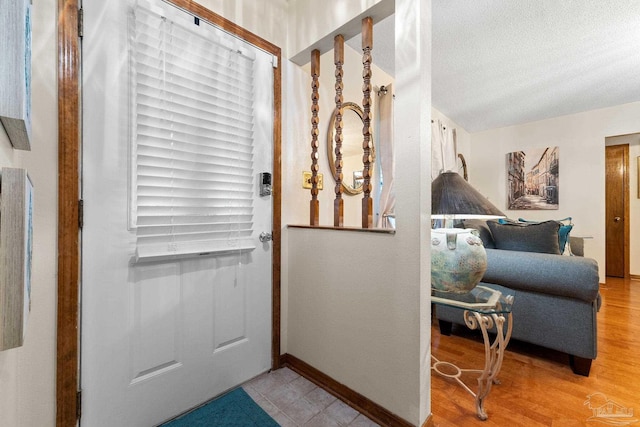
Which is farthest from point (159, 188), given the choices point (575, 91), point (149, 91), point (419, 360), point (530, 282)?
point (575, 91)

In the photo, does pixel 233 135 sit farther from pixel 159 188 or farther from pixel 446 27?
pixel 446 27

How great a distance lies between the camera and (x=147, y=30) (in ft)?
4.08

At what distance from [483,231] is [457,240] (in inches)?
53.4

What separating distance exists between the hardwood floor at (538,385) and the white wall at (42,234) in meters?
1.68

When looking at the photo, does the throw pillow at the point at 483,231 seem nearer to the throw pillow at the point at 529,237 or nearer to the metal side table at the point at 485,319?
the throw pillow at the point at 529,237

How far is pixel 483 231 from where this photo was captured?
8.15 ft

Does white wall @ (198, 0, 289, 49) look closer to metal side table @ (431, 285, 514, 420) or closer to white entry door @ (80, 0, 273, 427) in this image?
white entry door @ (80, 0, 273, 427)

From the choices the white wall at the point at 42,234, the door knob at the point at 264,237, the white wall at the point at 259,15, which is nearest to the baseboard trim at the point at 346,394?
the door knob at the point at 264,237

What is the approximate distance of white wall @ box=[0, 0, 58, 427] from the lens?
99cm

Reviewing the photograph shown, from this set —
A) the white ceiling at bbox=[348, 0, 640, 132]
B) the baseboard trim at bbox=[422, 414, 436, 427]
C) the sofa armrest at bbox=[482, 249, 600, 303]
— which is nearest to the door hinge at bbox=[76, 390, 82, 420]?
the baseboard trim at bbox=[422, 414, 436, 427]

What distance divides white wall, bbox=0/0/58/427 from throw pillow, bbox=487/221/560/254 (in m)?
2.81

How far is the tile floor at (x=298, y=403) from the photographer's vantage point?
1.33 metres

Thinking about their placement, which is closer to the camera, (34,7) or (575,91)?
(34,7)

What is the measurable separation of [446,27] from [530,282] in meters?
2.01
